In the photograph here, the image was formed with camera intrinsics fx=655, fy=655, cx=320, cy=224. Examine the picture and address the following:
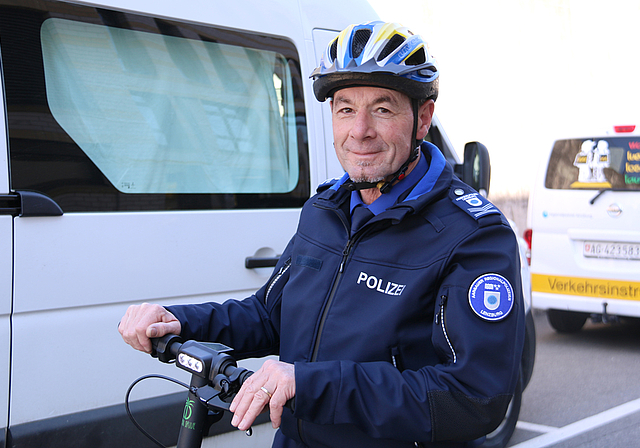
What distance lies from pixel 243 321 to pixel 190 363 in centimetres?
41

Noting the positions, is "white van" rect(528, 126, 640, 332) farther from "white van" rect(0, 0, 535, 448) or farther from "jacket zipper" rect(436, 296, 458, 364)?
"jacket zipper" rect(436, 296, 458, 364)

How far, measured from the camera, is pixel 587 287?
636cm

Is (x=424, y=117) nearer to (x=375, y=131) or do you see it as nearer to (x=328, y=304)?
(x=375, y=131)

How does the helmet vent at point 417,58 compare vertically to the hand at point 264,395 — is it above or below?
above

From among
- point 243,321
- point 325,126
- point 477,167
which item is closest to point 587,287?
point 477,167

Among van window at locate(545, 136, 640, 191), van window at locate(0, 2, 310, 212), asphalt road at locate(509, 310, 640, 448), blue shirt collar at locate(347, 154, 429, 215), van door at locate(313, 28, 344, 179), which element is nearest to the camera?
blue shirt collar at locate(347, 154, 429, 215)

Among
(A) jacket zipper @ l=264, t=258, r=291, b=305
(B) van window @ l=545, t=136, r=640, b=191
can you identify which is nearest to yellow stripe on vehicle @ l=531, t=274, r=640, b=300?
(B) van window @ l=545, t=136, r=640, b=191

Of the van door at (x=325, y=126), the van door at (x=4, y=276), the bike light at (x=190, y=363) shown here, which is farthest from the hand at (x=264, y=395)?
the van door at (x=325, y=126)

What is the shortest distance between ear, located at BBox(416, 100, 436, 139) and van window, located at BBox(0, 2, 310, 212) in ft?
3.92

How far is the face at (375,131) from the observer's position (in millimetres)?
1693

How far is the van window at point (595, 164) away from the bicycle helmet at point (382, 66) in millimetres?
5253

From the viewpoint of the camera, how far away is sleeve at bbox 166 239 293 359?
1.77m

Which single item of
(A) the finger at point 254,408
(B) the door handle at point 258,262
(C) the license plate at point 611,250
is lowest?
(C) the license plate at point 611,250

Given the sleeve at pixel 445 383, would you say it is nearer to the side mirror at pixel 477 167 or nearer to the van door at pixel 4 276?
the van door at pixel 4 276
